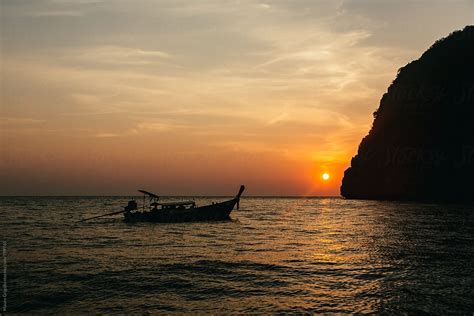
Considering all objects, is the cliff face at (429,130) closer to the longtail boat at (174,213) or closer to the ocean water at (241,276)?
the longtail boat at (174,213)

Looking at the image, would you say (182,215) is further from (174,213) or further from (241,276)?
(241,276)

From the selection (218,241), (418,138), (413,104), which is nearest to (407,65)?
(413,104)

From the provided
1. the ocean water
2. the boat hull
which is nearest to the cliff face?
the boat hull

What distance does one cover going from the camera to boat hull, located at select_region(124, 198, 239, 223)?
151 ft

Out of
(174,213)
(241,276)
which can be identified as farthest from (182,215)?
(241,276)

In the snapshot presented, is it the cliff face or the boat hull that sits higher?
the cliff face

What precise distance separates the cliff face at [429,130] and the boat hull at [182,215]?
72.0 metres

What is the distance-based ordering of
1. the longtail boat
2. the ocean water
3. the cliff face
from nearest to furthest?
the ocean water → the longtail boat → the cliff face

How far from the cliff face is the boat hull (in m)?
72.0

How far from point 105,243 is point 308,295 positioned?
19.8m

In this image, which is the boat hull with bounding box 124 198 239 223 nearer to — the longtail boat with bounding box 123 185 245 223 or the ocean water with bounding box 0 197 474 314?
the longtail boat with bounding box 123 185 245 223

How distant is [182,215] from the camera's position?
154ft

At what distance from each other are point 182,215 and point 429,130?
8108 centimetres

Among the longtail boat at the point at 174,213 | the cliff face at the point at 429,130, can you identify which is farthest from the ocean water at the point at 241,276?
A: the cliff face at the point at 429,130
